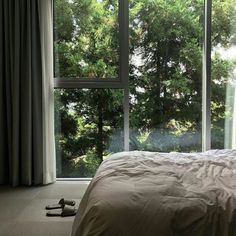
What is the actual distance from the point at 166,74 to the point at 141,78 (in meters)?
0.29

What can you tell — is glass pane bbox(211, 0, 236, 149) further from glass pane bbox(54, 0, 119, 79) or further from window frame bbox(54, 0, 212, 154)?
glass pane bbox(54, 0, 119, 79)

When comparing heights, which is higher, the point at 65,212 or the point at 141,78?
the point at 141,78

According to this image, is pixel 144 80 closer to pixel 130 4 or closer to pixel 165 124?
pixel 165 124

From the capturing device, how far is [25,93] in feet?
12.5

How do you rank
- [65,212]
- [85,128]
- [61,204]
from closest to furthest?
[65,212], [61,204], [85,128]

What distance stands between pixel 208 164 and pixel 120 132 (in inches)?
78.4

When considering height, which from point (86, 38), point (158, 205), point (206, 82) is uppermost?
point (86, 38)

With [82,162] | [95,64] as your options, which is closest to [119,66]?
[95,64]

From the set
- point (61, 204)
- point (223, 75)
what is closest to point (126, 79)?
point (223, 75)

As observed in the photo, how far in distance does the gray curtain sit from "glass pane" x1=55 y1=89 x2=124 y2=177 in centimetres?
35

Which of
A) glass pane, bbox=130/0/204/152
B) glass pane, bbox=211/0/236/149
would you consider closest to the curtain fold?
glass pane, bbox=130/0/204/152

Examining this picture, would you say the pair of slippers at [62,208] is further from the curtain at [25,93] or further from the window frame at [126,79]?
the window frame at [126,79]

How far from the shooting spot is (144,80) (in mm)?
4113

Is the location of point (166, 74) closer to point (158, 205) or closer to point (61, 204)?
point (61, 204)
